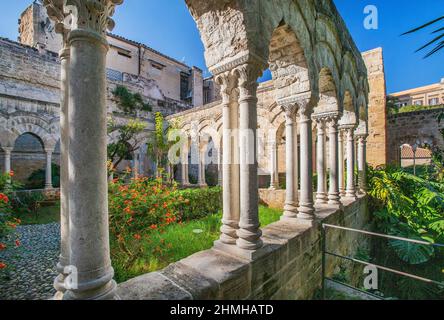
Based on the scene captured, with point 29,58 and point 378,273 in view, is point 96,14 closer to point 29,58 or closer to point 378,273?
point 378,273

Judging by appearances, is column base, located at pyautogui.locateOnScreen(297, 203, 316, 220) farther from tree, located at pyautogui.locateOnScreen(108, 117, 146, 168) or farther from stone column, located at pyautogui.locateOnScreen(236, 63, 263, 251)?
tree, located at pyautogui.locateOnScreen(108, 117, 146, 168)

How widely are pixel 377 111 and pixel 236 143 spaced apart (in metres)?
11.2

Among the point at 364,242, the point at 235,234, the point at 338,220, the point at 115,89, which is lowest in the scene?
the point at 364,242

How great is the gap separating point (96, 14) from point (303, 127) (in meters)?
3.46

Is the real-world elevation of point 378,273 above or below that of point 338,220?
below

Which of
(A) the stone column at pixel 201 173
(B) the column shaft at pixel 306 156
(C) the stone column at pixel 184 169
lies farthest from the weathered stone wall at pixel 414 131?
(C) the stone column at pixel 184 169

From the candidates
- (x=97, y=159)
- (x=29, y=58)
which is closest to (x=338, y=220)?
(x=97, y=159)

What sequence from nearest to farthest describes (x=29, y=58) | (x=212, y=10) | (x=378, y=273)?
(x=212, y=10), (x=378, y=273), (x=29, y=58)

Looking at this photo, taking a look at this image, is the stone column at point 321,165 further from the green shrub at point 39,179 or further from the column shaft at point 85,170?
the green shrub at point 39,179

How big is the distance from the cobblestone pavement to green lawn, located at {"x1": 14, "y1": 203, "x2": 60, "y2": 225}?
1394mm

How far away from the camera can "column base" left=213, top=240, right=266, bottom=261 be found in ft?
7.97

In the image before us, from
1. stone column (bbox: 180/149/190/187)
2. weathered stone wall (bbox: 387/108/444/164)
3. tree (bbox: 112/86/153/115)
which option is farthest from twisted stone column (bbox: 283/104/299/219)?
tree (bbox: 112/86/153/115)

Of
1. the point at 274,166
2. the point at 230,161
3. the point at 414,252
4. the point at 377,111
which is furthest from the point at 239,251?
the point at 377,111

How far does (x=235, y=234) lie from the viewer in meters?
2.76
